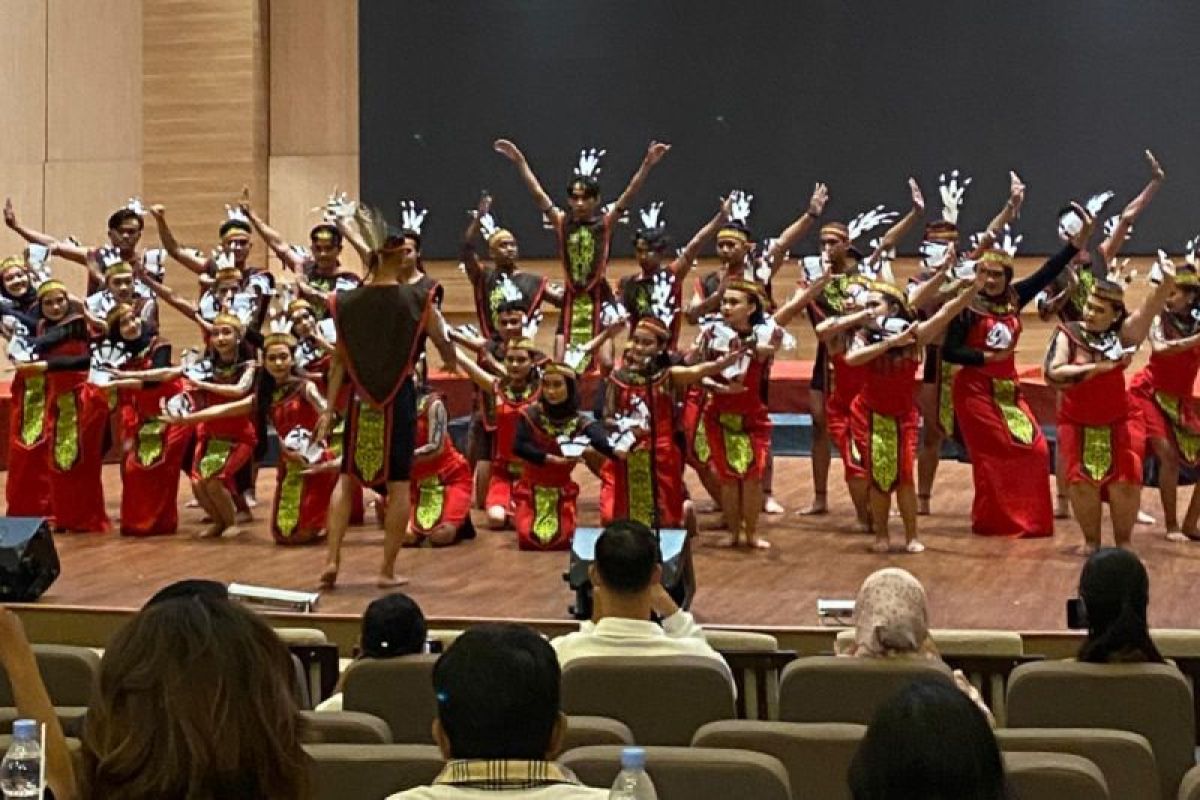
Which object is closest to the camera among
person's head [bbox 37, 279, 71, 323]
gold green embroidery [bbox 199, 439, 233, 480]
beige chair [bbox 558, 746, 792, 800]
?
beige chair [bbox 558, 746, 792, 800]

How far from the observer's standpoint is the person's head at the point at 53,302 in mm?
8930

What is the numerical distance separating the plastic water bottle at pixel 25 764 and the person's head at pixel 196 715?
0.60ft

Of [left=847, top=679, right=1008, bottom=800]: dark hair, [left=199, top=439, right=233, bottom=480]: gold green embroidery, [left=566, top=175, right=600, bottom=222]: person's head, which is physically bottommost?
[left=199, top=439, right=233, bottom=480]: gold green embroidery

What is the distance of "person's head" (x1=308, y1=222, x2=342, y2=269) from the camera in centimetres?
910

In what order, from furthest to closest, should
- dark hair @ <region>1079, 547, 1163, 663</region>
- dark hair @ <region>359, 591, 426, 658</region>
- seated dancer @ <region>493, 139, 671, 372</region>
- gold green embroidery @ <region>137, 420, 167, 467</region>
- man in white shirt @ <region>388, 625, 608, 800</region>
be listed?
1. seated dancer @ <region>493, 139, 671, 372</region>
2. gold green embroidery @ <region>137, 420, 167, 467</region>
3. dark hair @ <region>359, 591, 426, 658</region>
4. dark hair @ <region>1079, 547, 1163, 663</region>
5. man in white shirt @ <region>388, 625, 608, 800</region>

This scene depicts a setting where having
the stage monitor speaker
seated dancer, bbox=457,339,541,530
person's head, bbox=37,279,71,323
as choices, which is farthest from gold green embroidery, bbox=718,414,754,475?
person's head, bbox=37,279,71,323

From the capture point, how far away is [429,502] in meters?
8.63

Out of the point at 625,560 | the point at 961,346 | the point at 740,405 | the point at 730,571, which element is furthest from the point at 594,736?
the point at 961,346

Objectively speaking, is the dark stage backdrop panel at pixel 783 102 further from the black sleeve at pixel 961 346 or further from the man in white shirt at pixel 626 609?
the man in white shirt at pixel 626 609

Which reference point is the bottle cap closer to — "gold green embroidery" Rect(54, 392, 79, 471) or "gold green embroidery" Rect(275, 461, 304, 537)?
"gold green embroidery" Rect(275, 461, 304, 537)

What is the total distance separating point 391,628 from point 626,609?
596 millimetres

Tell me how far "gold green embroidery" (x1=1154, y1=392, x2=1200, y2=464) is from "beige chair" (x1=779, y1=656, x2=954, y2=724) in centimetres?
473

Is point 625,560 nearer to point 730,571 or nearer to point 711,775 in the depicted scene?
point 711,775

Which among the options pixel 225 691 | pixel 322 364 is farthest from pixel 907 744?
pixel 322 364
